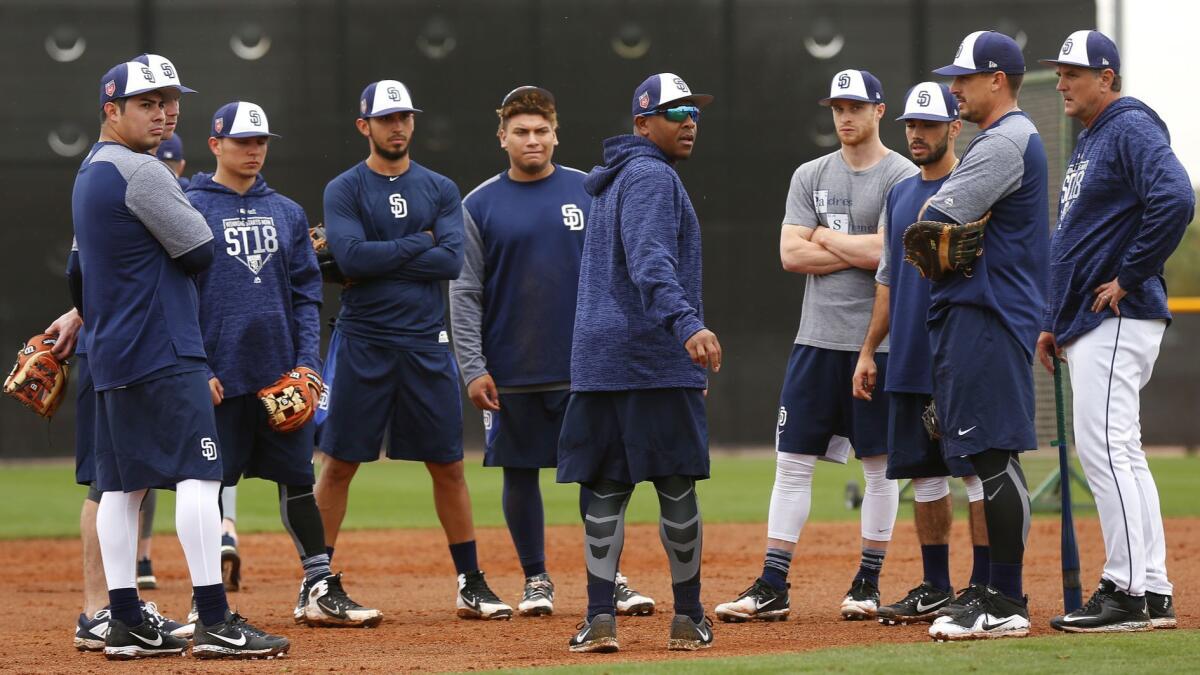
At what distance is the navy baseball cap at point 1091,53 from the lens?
17.9 ft

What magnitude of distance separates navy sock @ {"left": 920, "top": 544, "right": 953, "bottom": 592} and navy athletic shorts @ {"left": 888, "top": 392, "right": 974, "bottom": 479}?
390 millimetres

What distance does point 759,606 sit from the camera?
617 cm

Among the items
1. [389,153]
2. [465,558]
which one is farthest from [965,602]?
[389,153]

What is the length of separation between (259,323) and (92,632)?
136 centimetres

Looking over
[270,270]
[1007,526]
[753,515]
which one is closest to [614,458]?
[1007,526]

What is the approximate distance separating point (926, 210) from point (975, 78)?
521mm

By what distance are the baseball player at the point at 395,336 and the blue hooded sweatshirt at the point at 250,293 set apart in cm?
36

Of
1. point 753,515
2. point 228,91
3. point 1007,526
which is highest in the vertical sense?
point 228,91

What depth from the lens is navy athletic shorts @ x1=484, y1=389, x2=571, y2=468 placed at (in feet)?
22.0

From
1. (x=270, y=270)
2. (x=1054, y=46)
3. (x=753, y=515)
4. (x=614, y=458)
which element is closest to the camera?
(x=614, y=458)

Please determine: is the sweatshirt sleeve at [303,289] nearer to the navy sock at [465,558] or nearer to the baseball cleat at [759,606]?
the navy sock at [465,558]

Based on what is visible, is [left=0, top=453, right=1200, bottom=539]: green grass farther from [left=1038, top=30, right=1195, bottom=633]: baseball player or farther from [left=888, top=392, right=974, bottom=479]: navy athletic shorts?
[left=1038, top=30, right=1195, bottom=633]: baseball player

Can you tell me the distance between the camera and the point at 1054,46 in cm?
1730

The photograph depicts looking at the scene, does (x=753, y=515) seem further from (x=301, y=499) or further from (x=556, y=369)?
(x=301, y=499)
